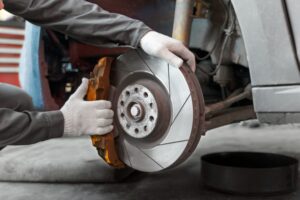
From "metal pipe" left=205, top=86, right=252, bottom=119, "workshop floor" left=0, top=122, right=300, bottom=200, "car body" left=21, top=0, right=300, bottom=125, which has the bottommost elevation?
"workshop floor" left=0, top=122, right=300, bottom=200

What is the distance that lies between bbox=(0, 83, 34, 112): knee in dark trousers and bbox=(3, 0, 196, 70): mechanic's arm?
234 millimetres

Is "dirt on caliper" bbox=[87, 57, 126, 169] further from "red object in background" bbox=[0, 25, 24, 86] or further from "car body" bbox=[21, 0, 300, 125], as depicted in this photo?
"red object in background" bbox=[0, 25, 24, 86]

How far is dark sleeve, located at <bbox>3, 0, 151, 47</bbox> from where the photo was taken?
1.01 meters

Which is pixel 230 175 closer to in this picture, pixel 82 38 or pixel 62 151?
pixel 82 38

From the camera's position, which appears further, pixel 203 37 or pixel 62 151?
pixel 62 151

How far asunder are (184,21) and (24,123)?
0.56 meters

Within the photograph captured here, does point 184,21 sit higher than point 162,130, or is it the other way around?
point 184,21

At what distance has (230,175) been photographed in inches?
52.1

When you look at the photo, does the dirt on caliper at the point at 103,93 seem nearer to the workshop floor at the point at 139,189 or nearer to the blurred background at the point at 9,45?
the workshop floor at the point at 139,189

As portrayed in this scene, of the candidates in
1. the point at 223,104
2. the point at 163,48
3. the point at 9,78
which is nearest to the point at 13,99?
the point at 163,48

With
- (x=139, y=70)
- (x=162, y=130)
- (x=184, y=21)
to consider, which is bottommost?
(x=162, y=130)

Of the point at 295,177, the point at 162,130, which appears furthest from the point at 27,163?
the point at 295,177

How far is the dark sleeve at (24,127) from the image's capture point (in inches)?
36.6

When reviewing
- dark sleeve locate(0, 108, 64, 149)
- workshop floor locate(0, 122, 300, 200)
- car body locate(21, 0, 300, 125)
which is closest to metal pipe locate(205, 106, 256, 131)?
car body locate(21, 0, 300, 125)
